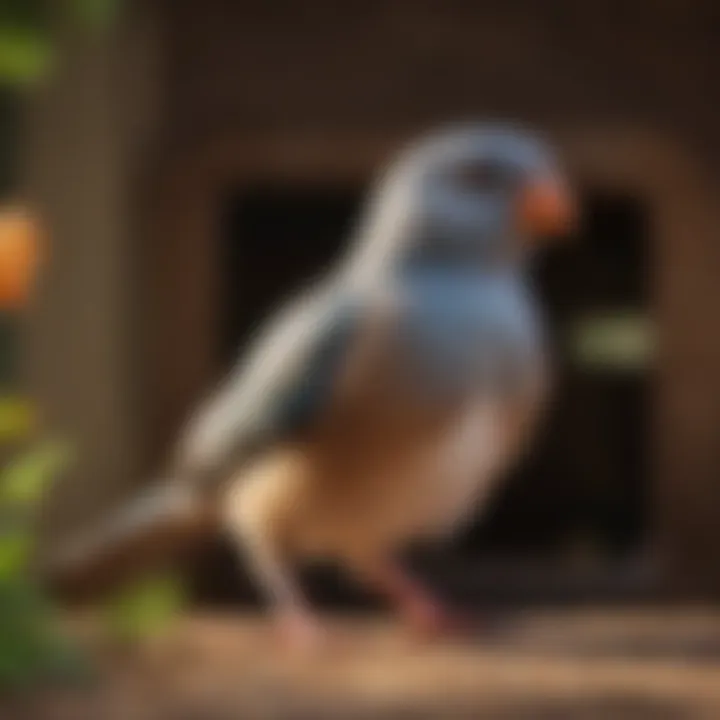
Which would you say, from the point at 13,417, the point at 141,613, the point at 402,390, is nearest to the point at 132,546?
the point at 141,613

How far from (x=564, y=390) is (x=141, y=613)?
76cm

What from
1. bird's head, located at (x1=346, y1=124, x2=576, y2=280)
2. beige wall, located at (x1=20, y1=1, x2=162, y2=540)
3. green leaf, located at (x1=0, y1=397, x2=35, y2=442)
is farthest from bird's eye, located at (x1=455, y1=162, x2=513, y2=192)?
beige wall, located at (x1=20, y1=1, x2=162, y2=540)

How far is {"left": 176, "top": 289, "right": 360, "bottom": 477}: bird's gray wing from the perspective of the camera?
2.77ft

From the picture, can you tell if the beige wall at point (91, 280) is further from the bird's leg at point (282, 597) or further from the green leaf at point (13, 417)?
the green leaf at point (13, 417)

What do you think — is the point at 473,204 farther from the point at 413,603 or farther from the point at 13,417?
the point at 13,417

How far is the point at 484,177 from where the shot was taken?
88cm

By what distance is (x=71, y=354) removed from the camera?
53.5 inches

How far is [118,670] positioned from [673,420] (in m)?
0.64

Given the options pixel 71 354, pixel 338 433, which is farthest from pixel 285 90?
pixel 338 433

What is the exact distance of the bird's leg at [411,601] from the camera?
88 cm

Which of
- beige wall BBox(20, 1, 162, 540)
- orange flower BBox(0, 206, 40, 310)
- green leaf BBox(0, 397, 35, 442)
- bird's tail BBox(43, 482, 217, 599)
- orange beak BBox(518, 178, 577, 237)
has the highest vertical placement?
beige wall BBox(20, 1, 162, 540)

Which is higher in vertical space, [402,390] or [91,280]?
[91,280]

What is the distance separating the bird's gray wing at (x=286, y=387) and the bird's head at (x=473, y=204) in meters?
0.06

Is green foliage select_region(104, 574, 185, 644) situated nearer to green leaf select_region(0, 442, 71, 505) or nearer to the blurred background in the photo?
green leaf select_region(0, 442, 71, 505)
